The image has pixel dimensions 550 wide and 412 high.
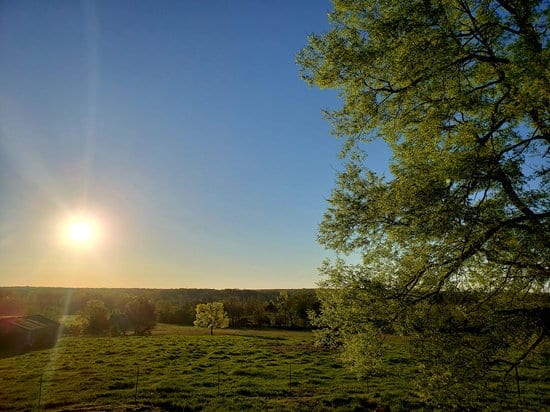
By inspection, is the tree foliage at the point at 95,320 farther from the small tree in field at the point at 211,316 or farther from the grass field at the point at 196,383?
the grass field at the point at 196,383

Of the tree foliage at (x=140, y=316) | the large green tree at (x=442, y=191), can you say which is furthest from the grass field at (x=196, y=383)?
the tree foliage at (x=140, y=316)

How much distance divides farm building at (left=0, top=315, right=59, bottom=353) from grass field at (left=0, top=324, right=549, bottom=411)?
16.4 metres

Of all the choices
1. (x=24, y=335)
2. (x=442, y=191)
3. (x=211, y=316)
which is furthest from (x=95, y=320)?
(x=442, y=191)

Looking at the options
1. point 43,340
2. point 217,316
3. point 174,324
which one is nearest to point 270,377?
point 43,340

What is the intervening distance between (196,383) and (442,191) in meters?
28.0

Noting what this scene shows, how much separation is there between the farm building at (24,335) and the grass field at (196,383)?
53.9 ft

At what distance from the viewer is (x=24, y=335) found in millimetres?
62062

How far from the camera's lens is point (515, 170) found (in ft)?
30.5

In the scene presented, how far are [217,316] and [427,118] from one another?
84.0 m

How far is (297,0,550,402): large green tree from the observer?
889 cm

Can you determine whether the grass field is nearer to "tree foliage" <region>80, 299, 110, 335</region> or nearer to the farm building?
the farm building

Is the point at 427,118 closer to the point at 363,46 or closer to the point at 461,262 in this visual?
the point at 363,46

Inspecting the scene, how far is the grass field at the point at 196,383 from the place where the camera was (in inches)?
957

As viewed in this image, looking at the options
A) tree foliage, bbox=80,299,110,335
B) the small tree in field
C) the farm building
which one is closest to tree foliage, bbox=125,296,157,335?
tree foliage, bbox=80,299,110,335
